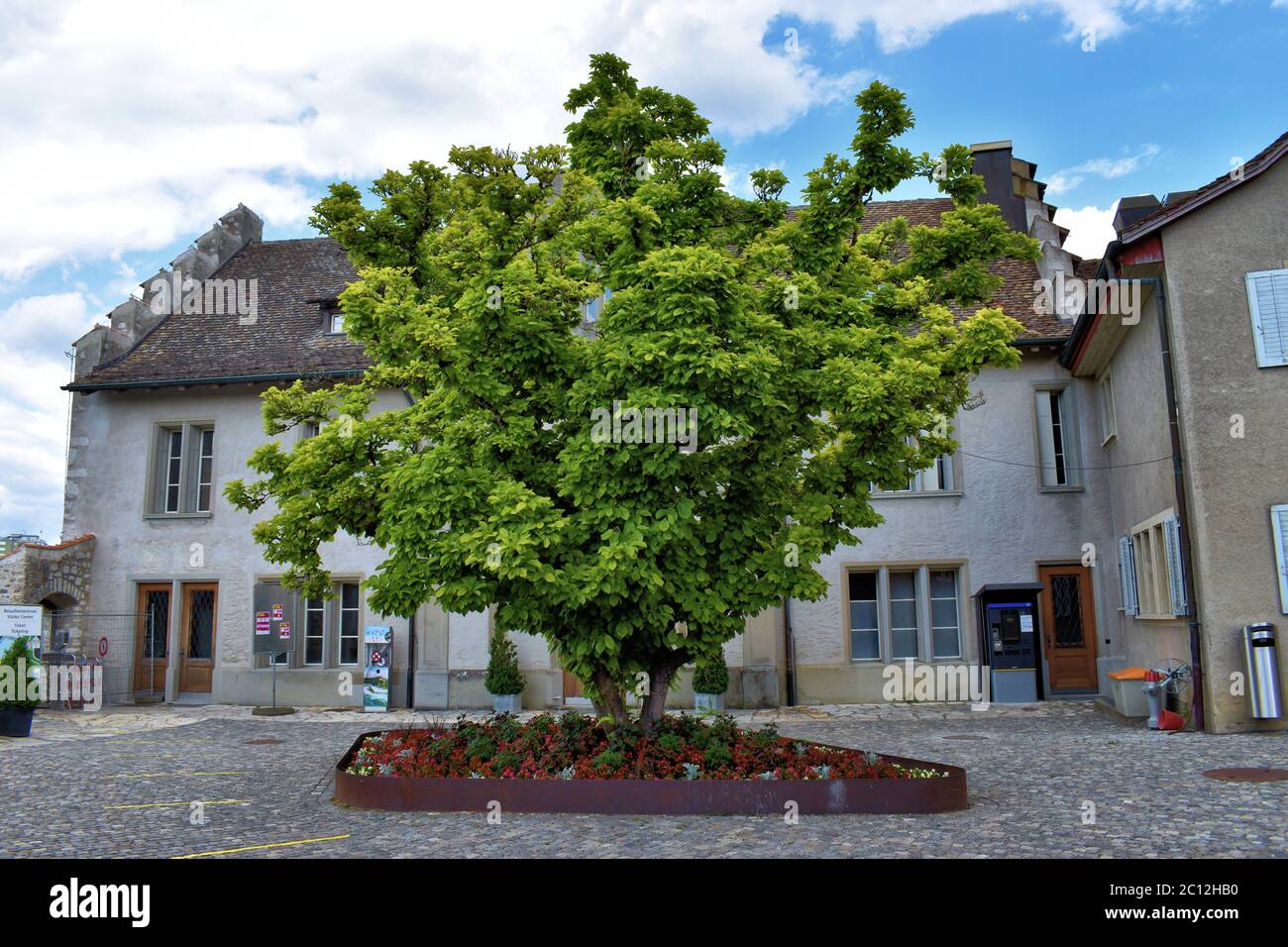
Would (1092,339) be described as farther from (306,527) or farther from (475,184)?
(306,527)

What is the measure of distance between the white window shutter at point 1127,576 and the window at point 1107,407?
77.5 inches

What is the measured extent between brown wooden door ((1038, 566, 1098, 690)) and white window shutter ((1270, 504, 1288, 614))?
599cm

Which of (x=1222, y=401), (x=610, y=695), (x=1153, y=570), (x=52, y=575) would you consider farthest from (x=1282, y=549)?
(x=52, y=575)

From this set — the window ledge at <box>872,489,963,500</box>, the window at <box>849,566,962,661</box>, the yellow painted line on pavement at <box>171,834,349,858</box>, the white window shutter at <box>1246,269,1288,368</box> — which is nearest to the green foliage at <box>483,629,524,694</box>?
the window at <box>849,566,962,661</box>

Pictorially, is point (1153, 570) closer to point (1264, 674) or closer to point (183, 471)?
point (1264, 674)

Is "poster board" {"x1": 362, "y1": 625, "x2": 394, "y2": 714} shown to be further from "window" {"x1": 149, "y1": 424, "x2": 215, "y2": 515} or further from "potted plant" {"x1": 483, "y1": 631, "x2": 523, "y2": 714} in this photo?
"window" {"x1": 149, "y1": 424, "x2": 215, "y2": 515}

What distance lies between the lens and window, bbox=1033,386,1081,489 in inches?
773

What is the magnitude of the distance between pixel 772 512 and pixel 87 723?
44.9 feet

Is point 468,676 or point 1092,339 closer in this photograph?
point 1092,339

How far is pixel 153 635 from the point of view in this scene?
2162cm

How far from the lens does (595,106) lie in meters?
11.1

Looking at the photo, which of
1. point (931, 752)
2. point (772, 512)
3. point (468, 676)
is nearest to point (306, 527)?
point (772, 512)

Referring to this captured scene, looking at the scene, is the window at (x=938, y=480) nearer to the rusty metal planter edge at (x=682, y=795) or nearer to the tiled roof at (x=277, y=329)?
the tiled roof at (x=277, y=329)

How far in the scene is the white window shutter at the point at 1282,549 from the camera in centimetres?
1324
